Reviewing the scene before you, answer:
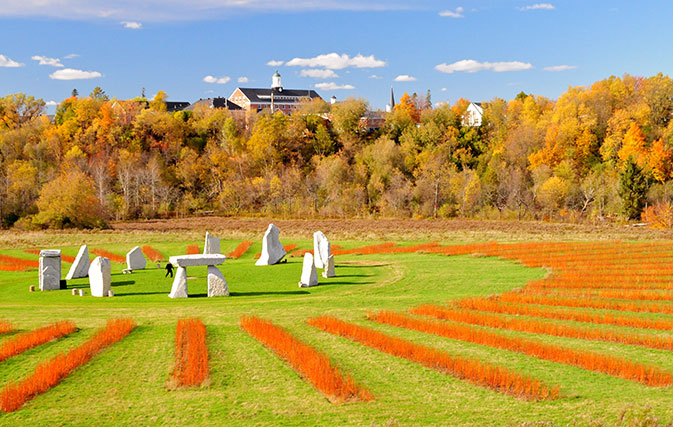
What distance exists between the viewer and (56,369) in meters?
13.9

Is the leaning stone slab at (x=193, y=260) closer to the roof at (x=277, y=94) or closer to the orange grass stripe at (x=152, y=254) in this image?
the orange grass stripe at (x=152, y=254)

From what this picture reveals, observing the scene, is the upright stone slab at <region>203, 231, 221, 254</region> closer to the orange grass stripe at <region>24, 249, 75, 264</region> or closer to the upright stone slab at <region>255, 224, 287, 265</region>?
the upright stone slab at <region>255, 224, 287, 265</region>

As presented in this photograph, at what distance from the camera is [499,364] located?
47.3ft

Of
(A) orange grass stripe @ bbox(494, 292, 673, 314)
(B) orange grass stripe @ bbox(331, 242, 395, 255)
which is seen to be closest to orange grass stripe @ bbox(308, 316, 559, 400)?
(A) orange grass stripe @ bbox(494, 292, 673, 314)

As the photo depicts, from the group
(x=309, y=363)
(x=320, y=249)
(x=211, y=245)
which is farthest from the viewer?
(x=211, y=245)

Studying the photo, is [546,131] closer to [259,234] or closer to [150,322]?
[259,234]

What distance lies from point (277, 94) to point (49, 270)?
123 m

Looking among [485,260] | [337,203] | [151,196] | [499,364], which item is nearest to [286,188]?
[337,203]

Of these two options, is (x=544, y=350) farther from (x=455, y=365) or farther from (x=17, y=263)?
(x=17, y=263)

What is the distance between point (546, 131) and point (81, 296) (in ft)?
265

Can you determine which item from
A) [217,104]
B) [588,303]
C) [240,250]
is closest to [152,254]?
[240,250]

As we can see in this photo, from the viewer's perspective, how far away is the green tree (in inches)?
2899

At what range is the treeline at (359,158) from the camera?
80250mm

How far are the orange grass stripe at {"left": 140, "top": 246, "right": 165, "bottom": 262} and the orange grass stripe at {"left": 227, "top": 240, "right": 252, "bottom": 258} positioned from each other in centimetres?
433
